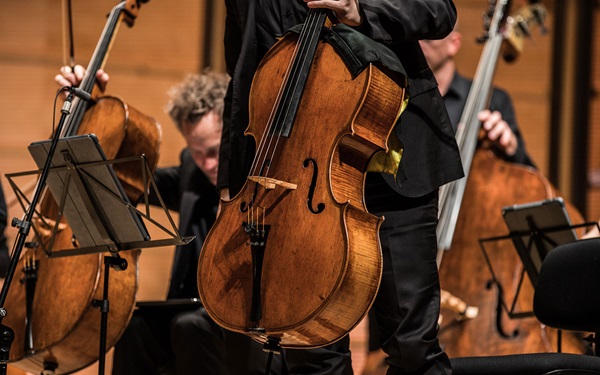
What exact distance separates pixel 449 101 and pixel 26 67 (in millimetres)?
2079

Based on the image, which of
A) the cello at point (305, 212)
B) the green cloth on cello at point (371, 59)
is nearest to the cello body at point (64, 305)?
the cello at point (305, 212)

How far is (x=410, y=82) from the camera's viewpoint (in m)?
2.11

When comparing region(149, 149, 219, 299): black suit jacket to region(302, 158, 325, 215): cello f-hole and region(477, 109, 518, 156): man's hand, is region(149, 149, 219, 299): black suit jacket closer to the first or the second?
region(477, 109, 518, 156): man's hand

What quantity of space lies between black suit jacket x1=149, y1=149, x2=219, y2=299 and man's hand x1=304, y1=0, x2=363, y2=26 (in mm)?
1374

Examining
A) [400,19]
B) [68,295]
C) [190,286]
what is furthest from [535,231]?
[68,295]

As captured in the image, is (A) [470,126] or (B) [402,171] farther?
(A) [470,126]

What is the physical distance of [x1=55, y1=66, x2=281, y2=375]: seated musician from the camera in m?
2.83

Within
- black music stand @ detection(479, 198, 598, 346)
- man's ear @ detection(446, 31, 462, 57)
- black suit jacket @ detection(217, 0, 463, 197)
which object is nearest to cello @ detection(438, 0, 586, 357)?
black music stand @ detection(479, 198, 598, 346)

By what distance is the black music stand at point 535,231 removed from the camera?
8.81ft

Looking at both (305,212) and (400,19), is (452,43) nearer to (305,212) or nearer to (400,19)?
(400,19)

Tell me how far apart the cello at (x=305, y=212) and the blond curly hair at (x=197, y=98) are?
1.21 m

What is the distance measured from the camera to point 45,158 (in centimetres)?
229

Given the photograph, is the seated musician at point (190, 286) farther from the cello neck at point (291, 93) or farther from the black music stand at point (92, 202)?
the cello neck at point (291, 93)

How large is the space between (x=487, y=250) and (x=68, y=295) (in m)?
1.40
